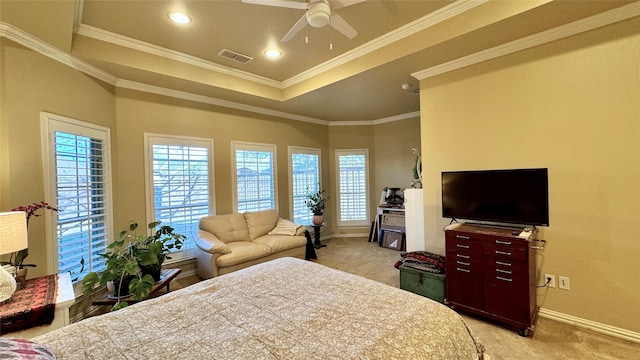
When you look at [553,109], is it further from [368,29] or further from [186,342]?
[186,342]

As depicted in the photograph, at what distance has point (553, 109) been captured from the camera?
2.54 meters

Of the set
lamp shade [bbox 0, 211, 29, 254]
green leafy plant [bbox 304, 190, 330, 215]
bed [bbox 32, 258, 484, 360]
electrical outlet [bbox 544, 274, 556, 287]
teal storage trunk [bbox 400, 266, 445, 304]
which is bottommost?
teal storage trunk [bbox 400, 266, 445, 304]

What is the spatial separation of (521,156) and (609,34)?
116 centimetres

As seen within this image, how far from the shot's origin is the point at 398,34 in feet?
9.57

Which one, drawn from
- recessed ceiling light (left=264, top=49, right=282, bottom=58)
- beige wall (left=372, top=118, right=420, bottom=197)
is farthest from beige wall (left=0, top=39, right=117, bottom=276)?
beige wall (left=372, top=118, right=420, bottom=197)

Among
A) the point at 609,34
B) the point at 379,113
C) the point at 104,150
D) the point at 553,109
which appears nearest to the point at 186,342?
the point at 104,150

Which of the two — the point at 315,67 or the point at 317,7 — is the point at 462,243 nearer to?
the point at 317,7

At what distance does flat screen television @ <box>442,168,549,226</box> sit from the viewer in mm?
2398

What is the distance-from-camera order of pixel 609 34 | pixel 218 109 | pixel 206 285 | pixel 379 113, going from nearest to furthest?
pixel 206 285 → pixel 609 34 → pixel 218 109 → pixel 379 113

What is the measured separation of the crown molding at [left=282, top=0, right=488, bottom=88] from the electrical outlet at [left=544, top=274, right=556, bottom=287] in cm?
261

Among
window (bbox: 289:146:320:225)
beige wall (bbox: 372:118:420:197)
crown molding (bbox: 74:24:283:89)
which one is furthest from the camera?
beige wall (bbox: 372:118:420:197)

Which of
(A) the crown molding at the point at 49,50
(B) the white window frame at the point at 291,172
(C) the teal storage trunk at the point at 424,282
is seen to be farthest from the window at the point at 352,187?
(A) the crown molding at the point at 49,50

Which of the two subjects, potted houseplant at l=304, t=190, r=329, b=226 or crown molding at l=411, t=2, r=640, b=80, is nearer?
crown molding at l=411, t=2, r=640, b=80

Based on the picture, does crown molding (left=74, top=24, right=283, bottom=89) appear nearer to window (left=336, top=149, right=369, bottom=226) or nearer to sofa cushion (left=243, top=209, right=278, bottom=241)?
sofa cushion (left=243, top=209, right=278, bottom=241)
